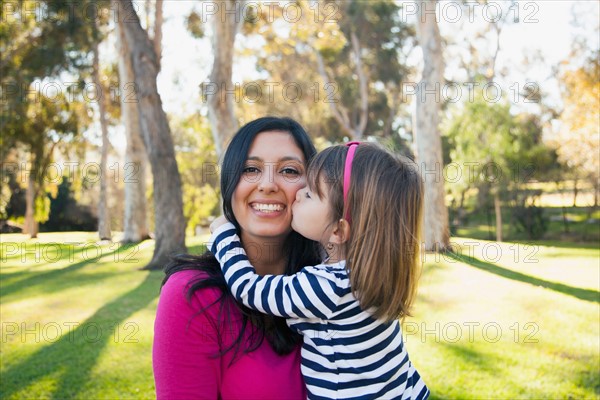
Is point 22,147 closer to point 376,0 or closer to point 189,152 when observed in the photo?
point 189,152

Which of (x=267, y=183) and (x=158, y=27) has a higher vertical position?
(x=158, y=27)

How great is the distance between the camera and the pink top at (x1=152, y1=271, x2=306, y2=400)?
4.62 ft

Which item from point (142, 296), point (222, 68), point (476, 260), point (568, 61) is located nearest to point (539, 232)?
point (568, 61)

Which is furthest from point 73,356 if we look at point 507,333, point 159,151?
point 159,151

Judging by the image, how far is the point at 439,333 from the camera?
17.9ft

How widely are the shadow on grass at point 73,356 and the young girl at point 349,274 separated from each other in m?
3.15

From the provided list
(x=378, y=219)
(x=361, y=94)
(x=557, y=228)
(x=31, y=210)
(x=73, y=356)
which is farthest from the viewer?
(x=361, y=94)

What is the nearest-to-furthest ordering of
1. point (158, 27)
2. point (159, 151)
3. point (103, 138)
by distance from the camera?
point (159, 151), point (158, 27), point (103, 138)

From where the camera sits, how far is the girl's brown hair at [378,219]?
1.70 m

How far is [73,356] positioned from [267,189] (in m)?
3.98

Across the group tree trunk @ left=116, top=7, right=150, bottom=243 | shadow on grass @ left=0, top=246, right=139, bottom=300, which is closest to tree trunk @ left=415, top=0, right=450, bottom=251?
shadow on grass @ left=0, top=246, right=139, bottom=300

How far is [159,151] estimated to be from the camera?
9070 mm

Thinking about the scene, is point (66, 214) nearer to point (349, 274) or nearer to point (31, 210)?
point (31, 210)

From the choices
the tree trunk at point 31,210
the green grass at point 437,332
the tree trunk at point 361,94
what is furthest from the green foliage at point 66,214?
the green grass at point 437,332
